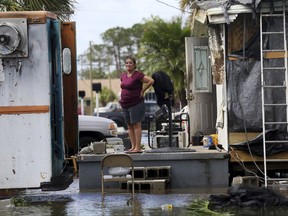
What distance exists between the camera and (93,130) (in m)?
18.5

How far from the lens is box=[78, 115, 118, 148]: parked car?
18.4 meters

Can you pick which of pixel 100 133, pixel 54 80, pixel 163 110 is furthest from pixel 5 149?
pixel 100 133

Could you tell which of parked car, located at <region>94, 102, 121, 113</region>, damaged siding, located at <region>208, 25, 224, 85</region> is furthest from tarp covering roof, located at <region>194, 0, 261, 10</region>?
parked car, located at <region>94, 102, 121, 113</region>


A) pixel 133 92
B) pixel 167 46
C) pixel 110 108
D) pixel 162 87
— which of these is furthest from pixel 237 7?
pixel 110 108

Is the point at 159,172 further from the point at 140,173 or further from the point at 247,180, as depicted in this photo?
the point at 247,180

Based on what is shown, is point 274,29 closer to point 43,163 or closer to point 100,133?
point 43,163

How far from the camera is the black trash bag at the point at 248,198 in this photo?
10938 millimetres

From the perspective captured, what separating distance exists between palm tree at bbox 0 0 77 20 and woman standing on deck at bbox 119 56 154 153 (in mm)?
4839

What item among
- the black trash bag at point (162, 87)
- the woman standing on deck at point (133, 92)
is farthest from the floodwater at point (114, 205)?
the black trash bag at point (162, 87)

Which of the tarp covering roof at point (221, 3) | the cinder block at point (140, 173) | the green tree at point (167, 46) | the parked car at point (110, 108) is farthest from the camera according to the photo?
the parked car at point (110, 108)

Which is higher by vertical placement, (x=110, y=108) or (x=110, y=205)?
(x=110, y=108)

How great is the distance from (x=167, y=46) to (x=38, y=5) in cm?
1268

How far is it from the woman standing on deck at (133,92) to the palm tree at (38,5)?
4839 millimetres

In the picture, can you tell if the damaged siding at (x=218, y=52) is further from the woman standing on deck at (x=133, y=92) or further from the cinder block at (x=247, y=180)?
the cinder block at (x=247, y=180)
